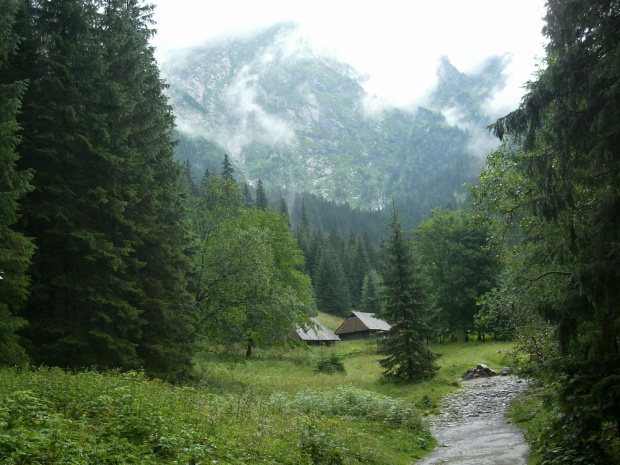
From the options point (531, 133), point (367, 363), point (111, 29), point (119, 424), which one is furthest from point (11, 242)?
point (367, 363)

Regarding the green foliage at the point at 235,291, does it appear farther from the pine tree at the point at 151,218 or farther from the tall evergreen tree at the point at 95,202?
the tall evergreen tree at the point at 95,202

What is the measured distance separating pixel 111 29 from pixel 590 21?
17.7 meters

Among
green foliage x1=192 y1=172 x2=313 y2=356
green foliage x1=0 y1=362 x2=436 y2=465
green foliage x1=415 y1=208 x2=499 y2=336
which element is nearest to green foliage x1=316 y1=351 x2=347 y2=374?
green foliage x1=192 y1=172 x2=313 y2=356

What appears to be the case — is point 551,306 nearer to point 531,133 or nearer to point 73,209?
point 531,133

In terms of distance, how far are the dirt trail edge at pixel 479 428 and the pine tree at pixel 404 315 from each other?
3039mm

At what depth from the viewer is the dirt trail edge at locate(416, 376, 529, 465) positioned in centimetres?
1259

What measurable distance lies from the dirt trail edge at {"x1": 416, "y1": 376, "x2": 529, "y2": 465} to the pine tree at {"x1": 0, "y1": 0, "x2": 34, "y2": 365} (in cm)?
1171

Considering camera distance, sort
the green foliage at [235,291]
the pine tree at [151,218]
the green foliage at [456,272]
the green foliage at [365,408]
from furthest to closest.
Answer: the green foliage at [456,272], the green foliage at [235,291], the pine tree at [151,218], the green foliage at [365,408]

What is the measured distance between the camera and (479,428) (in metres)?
16.9

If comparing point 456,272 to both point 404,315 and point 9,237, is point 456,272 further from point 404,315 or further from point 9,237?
point 9,237

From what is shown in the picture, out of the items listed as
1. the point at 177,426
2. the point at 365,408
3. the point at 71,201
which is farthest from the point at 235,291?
the point at 177,426

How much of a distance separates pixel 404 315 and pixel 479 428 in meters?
11.7

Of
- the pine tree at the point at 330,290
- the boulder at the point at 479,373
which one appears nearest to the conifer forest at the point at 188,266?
the boulder at the point at 479,373

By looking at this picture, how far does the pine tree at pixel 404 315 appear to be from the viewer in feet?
90.9
